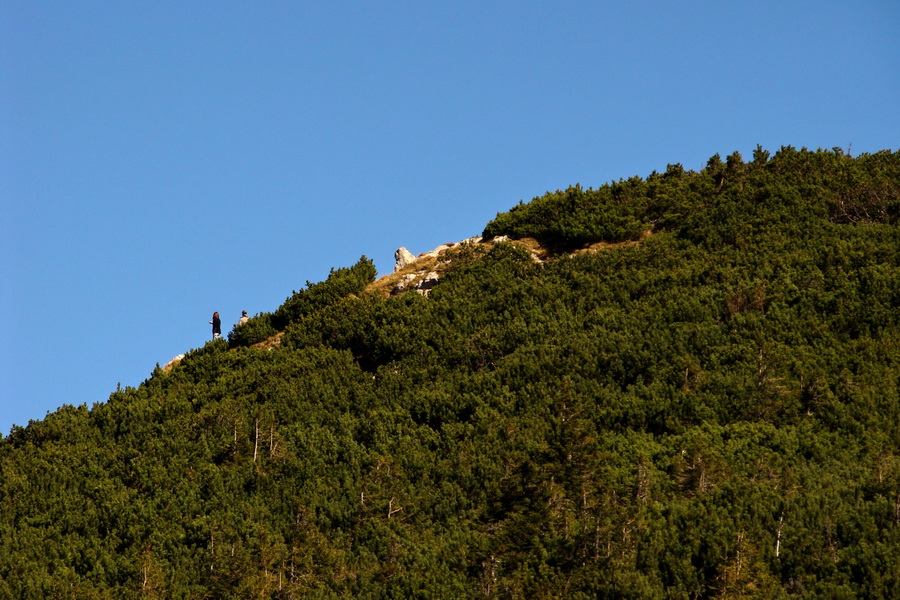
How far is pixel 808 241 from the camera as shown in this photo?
36625 millimetres

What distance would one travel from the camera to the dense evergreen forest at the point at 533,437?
22.4 meters

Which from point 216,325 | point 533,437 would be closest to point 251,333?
point 216,325

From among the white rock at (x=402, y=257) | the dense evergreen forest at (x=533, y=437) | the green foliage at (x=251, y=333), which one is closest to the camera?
the dense evergreen forest at (x=533, y=437)

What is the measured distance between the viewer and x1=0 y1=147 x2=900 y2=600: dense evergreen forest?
2238cm

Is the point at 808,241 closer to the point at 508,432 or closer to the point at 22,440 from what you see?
the point at 508,432

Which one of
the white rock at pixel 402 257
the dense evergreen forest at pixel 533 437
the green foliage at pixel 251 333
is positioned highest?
the white rock at pixel 402 257

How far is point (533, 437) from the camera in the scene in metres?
27.5

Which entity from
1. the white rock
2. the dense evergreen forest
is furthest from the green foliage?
the white rock

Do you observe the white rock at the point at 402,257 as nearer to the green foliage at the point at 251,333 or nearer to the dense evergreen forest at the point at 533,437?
the dense evergreen forest at the point at 533,437

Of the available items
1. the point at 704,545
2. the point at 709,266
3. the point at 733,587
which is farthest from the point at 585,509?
the point at 709,266

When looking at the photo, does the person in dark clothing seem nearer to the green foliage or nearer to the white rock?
the green foliage

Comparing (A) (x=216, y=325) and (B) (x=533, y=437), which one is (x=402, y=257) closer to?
(A) (x=216, y=325)

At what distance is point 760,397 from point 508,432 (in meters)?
6.61

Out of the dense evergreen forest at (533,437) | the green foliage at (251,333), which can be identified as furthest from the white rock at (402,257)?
the green foliage at (251,333)
